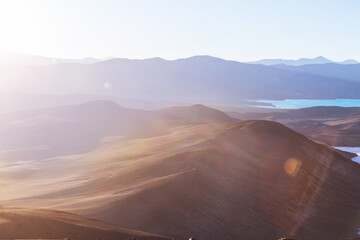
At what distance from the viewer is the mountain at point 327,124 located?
6228 cm

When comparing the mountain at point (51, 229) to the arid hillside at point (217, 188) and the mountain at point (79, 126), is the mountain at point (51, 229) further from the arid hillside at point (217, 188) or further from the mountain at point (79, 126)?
the mountain at point (79, 126)

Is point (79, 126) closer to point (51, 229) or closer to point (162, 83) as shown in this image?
point (51, 229)

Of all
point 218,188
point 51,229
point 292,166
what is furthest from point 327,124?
point 51,229

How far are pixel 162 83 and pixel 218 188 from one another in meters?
159

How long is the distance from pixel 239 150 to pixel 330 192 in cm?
541

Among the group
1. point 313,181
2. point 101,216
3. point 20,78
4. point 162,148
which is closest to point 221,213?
point 101,216

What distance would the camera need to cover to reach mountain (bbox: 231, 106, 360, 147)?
6228 cm

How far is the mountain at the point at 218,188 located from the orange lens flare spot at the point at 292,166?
75mm

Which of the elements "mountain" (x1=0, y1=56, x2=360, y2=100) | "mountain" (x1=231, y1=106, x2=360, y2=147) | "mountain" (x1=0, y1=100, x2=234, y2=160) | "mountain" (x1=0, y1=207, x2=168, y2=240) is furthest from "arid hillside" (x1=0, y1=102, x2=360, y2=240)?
"mountain" (x1=0, y1=56, x2=360, y2=100)

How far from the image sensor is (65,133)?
174ft

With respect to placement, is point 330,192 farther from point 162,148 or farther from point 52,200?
point 52,200

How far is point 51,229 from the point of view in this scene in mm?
10914

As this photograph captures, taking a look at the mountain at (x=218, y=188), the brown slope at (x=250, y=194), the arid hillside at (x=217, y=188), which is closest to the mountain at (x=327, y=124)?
the mountain at (x=218, y=188)

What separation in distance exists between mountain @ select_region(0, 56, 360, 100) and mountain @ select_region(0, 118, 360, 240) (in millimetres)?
118357
